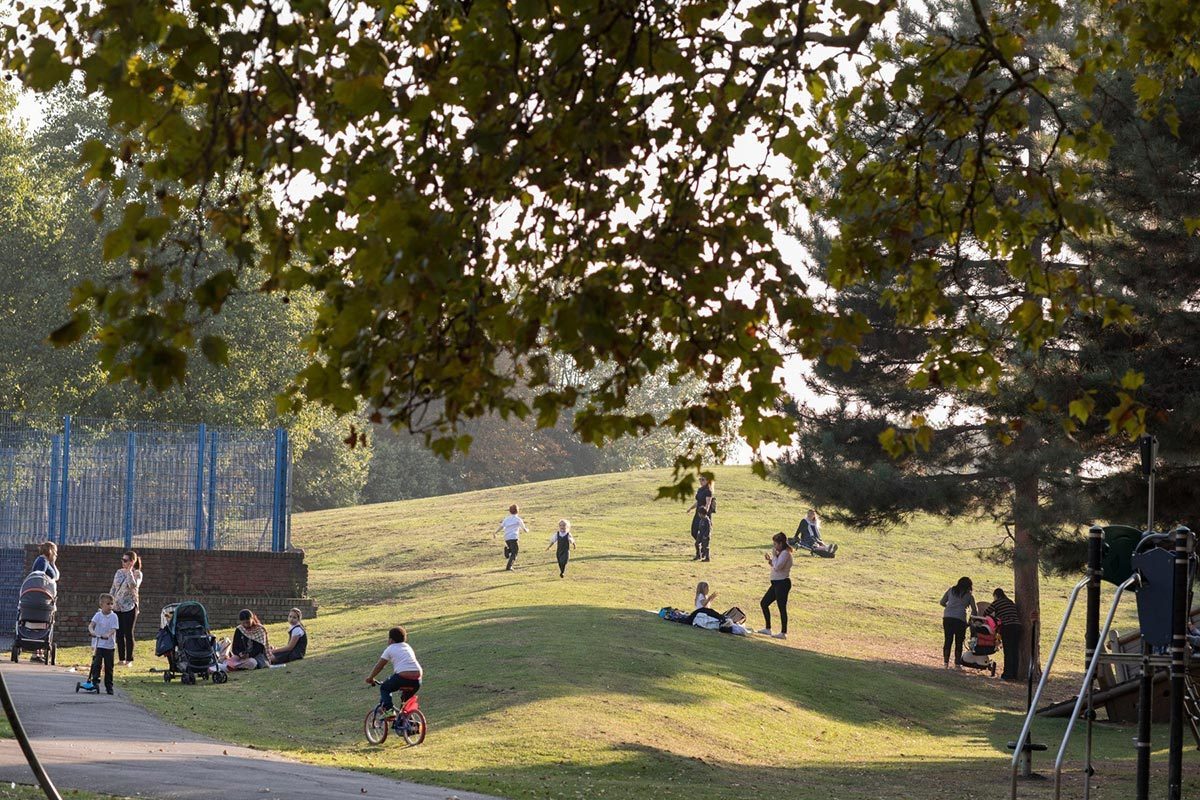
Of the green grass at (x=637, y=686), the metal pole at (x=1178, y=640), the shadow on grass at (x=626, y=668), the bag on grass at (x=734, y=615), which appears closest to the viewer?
the metal pole at (x=1178, y=640)

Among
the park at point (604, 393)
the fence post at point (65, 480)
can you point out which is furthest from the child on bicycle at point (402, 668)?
the fence post at point (65, 480)

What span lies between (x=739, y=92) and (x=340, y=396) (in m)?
3.43

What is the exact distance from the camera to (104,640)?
20.7 metres

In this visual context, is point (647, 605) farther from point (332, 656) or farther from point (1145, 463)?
point (1145, 463)

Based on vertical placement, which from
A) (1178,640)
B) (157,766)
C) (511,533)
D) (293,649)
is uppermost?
(1178,640)

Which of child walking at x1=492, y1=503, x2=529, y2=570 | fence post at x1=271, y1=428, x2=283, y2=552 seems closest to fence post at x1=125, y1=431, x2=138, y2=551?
fence post at x1=271, y1=428, x2=283, y2=552

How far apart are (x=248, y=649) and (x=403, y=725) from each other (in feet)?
30.9

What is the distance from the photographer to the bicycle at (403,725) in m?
17.7

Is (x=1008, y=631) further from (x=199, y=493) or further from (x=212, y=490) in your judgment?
(x=199, y=493)

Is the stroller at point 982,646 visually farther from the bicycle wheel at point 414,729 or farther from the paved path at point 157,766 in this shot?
the paved path at point 157,766

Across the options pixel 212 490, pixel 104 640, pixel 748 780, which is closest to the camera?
pixel 748 780

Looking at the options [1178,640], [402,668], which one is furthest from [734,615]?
[1178,640]

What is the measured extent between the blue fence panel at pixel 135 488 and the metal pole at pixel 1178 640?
2277cm

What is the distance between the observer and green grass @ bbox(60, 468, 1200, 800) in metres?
17.0
